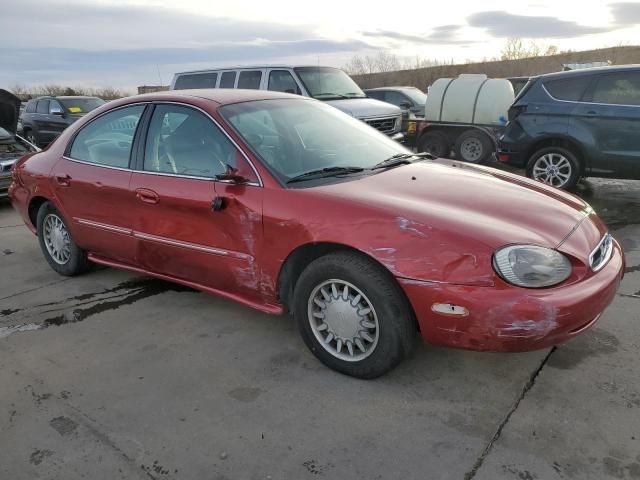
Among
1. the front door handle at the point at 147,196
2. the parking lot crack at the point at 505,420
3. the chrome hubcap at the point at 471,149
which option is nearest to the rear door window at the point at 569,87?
the chrome hubcap at the point at 471,149

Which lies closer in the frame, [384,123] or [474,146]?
[384,123]

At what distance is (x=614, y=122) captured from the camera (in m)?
6.65

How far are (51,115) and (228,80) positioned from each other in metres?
7.38

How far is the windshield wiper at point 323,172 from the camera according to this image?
122 inches

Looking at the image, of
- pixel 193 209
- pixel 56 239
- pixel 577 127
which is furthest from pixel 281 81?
pixel 193 209

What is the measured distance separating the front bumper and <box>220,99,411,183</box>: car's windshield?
1.10 meters

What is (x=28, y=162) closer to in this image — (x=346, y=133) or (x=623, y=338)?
(x=346, y=133)

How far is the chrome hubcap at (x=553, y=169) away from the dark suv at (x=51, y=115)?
12009 mm

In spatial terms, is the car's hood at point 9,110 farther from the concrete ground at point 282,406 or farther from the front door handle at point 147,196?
the front door handle at point 147,196

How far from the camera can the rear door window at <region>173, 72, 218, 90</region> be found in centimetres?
1009

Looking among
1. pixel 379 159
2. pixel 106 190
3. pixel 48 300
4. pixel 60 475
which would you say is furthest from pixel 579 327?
pixel 48 300

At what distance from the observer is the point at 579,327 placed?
100 inches

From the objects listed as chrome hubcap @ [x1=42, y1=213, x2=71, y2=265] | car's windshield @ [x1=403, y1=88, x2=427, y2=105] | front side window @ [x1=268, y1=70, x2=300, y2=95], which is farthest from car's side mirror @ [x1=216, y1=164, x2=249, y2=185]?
car's windshield @ [x1=403, y1=88, x2=427, y2=105]

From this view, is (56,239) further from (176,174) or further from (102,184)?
(176,174)
